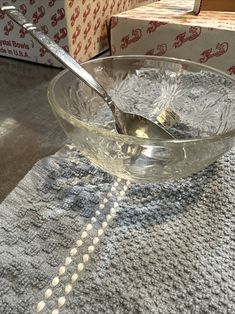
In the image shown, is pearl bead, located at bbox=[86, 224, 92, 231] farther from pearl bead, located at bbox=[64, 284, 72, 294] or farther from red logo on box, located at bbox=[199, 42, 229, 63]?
red logo on box, located at bbox=[199, 42, 229, 63]

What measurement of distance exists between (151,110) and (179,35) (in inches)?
5.8

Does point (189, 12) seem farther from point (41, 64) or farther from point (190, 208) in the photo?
point (190, 208)

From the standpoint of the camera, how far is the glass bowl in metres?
0.26

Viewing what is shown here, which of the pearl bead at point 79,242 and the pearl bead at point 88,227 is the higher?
the pearl bead at point 79,242

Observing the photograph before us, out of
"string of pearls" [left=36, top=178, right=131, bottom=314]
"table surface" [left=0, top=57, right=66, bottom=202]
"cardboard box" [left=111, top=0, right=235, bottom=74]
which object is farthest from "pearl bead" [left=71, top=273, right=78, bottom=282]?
"cardboard box" [left=111, top=0, right=235, bottom=74]

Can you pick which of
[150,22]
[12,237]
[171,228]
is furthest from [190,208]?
[150,22]

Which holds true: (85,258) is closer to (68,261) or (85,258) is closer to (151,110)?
(68,261)

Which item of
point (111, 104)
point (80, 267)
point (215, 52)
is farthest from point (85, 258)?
point (215, 52)

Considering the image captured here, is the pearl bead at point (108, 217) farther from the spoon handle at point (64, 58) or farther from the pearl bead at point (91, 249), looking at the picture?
the spoon handle at point (64, 58)

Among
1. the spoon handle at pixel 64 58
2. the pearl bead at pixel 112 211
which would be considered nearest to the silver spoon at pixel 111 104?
the spoon handle at pixel 64 58

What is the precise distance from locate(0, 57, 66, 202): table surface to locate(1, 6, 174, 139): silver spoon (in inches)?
2.6

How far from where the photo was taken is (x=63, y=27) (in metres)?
0.50

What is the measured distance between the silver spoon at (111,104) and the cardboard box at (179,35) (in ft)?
0.61

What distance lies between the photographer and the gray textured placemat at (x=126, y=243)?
21 cm
